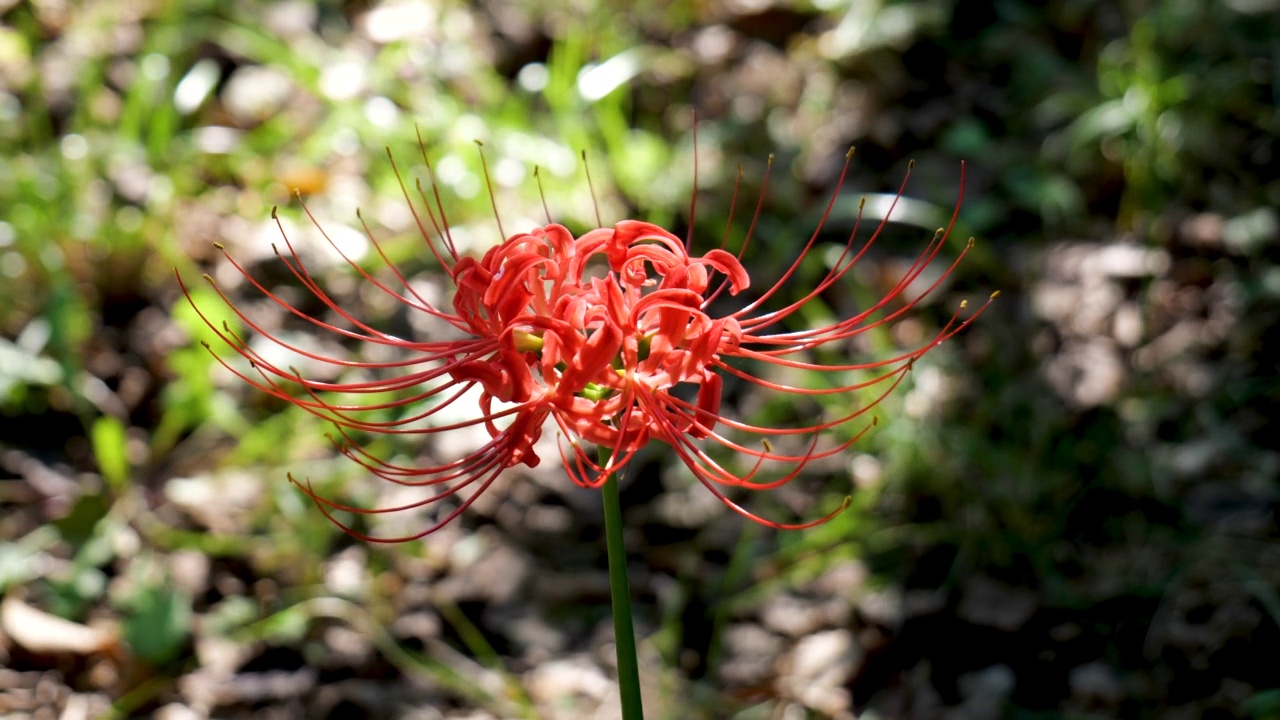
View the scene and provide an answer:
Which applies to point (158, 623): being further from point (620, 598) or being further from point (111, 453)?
point (620, 598)

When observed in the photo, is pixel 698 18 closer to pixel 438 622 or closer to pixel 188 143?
pixel 188 143

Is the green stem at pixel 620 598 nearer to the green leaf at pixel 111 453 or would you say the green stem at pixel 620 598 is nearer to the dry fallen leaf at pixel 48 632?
the dry fallen leaf at pixel 48 632

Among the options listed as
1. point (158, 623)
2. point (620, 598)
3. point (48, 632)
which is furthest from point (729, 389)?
point (620, 598)

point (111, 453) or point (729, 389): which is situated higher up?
point (729, 389)

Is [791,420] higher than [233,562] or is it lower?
higher

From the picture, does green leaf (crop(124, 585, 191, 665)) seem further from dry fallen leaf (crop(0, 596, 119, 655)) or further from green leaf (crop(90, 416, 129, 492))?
green leaf (crop(90, 416, 129, 492))

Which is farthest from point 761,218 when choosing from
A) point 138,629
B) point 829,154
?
point 138,629
